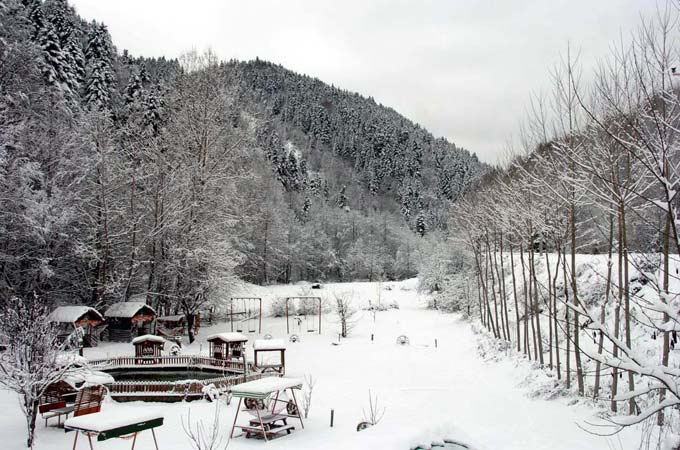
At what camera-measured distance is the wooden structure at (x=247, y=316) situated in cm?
3321

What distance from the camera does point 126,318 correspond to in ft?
80.4

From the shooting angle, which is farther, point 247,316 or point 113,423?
point 247,316

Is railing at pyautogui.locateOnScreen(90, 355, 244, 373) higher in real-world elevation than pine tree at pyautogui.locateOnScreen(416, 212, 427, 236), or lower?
lower

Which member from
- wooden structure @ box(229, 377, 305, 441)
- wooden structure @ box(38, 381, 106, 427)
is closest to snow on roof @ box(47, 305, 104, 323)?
wooden structure @ box(38, 381, 106, 427)

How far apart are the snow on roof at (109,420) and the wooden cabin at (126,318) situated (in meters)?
16.1

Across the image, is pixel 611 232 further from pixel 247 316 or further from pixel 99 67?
pixel 99 67

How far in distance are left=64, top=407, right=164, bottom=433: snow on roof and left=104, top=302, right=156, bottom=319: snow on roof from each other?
632 inches

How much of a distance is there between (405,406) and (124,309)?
1572 centimetres

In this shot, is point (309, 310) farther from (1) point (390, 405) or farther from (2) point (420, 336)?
(1) point (390, 405)

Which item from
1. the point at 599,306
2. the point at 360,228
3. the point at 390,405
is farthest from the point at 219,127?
the point at 360,228

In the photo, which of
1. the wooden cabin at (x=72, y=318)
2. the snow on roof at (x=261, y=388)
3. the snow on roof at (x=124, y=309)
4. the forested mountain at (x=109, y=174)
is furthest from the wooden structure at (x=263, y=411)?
the forested mountain at (x=109, y=174)

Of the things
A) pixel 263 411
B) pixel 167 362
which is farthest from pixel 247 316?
pixel 263 411

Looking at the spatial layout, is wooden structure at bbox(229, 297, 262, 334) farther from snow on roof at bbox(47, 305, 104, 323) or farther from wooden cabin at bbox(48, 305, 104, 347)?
snow on roof at bbox(47, 305, 104, 323)

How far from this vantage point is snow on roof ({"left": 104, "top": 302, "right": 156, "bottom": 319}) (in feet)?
79.3
